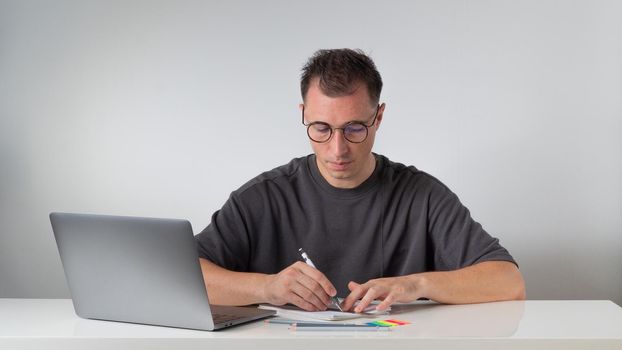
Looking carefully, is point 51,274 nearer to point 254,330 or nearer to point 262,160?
point 262,160

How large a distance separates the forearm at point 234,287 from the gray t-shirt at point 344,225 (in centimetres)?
27

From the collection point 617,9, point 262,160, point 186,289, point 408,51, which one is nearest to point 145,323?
point 186,289

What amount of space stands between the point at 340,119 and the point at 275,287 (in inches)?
22.3

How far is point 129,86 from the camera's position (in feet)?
11.7

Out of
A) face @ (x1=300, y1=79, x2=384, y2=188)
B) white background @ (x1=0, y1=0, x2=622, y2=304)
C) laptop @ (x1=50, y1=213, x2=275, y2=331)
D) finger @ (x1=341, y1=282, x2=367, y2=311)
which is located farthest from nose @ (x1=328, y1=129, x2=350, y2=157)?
white background @ (x1=0, y1=0, x2=622, y2=304)

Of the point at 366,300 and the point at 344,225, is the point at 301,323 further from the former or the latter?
the point at 344,225

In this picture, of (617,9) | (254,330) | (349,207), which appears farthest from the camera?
(617,9)

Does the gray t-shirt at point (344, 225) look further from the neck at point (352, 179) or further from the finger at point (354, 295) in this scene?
the finger at point (354, 295)

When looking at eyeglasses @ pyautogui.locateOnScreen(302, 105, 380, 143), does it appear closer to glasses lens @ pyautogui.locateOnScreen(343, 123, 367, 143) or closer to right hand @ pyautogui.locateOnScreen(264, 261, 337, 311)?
glasses lens @ pyautogui.locateOnScreen(343, 123, 367, 143)

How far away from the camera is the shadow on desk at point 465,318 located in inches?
65.5

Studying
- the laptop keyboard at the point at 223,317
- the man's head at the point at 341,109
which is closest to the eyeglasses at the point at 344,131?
the man's head at the point at 341,109

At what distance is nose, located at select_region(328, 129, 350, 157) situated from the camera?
2330mm

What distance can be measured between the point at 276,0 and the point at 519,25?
40.4 inches

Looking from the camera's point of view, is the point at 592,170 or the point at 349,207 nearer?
the point at 349,207
